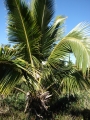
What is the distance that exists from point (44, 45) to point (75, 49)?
1712mm

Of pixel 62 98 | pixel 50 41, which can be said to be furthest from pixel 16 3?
Answer: pixel 62 98

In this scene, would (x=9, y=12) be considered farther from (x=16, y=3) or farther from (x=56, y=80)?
(x=56, y=80)

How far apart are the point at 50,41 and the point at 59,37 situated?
41 centimetres

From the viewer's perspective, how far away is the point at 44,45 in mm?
6801

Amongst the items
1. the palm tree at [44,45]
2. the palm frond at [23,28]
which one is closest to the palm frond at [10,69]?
the palm tree at [44,45]

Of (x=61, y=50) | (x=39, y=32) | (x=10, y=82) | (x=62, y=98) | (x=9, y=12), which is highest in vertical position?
(x=9, y=12)

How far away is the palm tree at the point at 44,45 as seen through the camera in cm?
580

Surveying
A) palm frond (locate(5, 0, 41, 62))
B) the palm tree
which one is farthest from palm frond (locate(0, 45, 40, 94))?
palm frond (locate(5, 0, 41, 62))

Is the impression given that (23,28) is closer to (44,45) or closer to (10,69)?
(44,45)

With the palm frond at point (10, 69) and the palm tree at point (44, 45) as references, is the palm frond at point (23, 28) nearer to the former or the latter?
the palm tree at point (44, 45)

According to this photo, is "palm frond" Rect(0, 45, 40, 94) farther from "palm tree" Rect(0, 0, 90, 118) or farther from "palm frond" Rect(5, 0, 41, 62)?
"palm frond" Rect(5, 0, 41, 62)

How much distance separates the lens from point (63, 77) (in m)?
6.64

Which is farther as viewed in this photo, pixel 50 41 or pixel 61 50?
pixel 50 41

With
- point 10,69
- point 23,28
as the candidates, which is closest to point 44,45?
point 23,28
